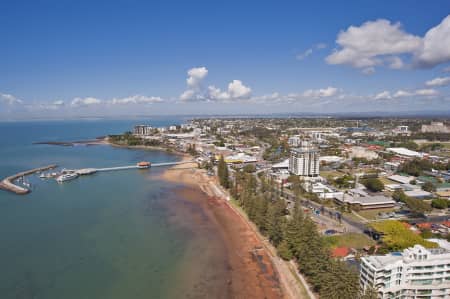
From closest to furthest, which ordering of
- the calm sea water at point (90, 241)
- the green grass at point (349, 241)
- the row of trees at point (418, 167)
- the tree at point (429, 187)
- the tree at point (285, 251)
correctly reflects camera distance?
1. the calm sea water at point (90, 241)
2. the tree at point (285, 251)
3. the green grass at point (349, 241)
4. the tree at point (429, 187)
5. the row of trees at point (418, 167)

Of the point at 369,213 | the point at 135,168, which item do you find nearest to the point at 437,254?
the point at 369,213

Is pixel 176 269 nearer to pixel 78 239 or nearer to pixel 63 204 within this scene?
pixel 78 239

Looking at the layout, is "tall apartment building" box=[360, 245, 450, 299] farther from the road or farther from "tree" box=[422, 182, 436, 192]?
"tree" box=[422, 182, 436, 192]

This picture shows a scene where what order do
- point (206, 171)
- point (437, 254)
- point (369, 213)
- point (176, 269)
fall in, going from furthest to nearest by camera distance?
point (206, 171) → point (369, 213) → point (176, 269) → point (437, 254)

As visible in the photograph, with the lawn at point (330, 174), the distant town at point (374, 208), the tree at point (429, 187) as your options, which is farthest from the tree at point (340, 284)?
the tree at point (429, 187)

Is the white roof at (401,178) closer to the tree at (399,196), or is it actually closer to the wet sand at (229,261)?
the tree at (399,196)

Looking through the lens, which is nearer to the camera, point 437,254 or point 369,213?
point 437,254
